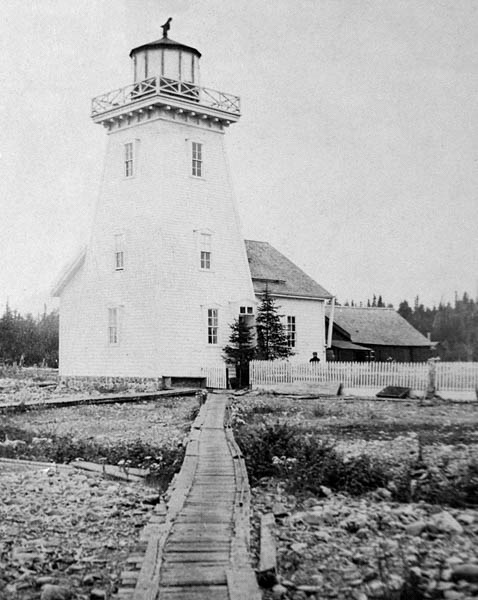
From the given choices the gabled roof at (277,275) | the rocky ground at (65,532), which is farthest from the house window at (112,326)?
the rocky ground at (65,532)

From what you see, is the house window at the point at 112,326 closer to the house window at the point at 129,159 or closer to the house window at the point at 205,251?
the house window at the point at 205,251

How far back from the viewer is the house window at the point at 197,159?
28.2 metres

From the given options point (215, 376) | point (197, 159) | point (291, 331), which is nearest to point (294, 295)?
point (291, 331)

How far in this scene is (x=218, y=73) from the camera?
28953 millimetres

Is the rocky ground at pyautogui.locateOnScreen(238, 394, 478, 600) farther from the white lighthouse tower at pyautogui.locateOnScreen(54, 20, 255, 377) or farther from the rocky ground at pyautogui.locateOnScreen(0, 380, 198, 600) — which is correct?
the white lighthouse tower at pyautogui.locateOnScreen(54, 20, 255, 377)

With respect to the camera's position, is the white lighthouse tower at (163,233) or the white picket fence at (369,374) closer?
the white picket fence at (369,374)

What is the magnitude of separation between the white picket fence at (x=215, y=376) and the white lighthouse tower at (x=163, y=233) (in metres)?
0.32

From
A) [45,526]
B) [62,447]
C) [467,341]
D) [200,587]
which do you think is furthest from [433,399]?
[200,587]

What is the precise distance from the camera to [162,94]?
26609 millimetres

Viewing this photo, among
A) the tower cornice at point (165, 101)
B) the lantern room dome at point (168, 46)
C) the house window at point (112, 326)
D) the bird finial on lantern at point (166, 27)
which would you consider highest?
the bird finial on lantern at point (166, 27)

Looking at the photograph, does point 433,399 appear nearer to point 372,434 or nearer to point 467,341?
point 467,341

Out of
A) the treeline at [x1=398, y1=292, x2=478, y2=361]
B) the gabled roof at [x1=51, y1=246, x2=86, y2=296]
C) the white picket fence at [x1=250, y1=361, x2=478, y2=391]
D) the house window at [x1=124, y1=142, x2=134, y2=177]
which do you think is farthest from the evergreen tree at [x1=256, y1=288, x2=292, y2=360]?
the gabled roof at [x1=51, y1=246, x2=86, y2=296]

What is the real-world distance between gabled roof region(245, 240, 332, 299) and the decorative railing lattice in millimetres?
6724

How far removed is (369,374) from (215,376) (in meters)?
6.25
